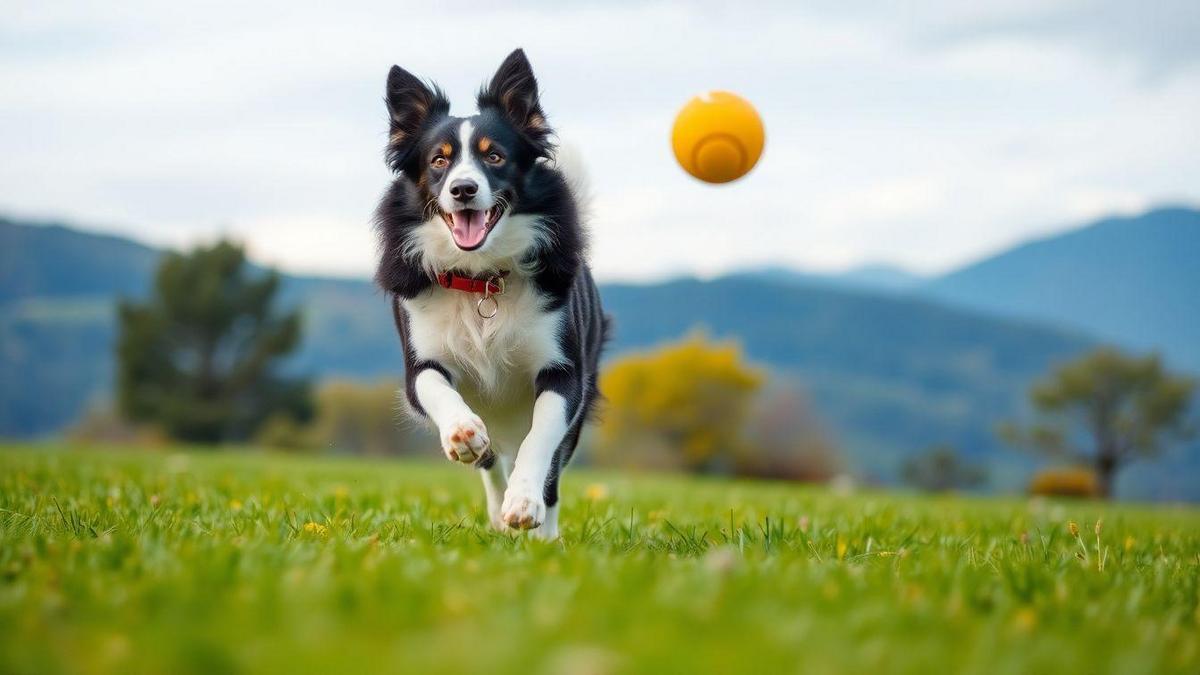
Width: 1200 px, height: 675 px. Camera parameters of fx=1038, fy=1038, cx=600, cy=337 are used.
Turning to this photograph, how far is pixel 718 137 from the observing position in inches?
216

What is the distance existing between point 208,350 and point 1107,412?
4764cm

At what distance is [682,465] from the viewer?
176 ft

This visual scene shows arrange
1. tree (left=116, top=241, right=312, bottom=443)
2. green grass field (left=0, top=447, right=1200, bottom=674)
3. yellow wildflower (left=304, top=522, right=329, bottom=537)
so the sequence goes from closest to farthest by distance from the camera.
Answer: green grass field (left=0, top=447, right=1200, bottom=674)
yellow wildflower (left=304, top=522, right=329, bottom=537)
tree (left=116, top=241, right=312, bottom=443)

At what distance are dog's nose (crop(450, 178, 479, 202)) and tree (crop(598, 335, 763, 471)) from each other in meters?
48.8

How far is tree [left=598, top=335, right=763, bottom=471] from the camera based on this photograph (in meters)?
53.4

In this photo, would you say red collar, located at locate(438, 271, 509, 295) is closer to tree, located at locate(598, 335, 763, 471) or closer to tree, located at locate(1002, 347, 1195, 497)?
tree, located at locate(598, 335, 763, 471)

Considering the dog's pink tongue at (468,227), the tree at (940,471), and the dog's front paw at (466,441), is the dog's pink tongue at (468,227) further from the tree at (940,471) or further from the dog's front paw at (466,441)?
the tree at (940,471)

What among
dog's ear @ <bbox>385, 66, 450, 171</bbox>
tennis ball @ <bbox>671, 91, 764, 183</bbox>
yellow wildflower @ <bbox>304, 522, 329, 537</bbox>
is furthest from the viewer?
tennis ball @ <bbox>671, 91, 764, 183</bbox>

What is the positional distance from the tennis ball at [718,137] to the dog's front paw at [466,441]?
7.49ft

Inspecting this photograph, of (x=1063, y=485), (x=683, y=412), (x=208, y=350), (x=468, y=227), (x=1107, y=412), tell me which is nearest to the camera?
(x=468, y=227)

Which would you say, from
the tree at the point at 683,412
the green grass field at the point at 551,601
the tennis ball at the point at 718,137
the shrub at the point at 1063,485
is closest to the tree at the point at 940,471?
the tree at the point at 683,412

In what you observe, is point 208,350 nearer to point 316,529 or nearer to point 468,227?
point 468,227

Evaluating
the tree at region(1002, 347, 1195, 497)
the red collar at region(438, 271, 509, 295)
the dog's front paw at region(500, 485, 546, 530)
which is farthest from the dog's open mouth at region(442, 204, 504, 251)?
the tree at region(1002, 347, 1195, 497)

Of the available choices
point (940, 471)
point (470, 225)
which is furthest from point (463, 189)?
point (940, 471)
